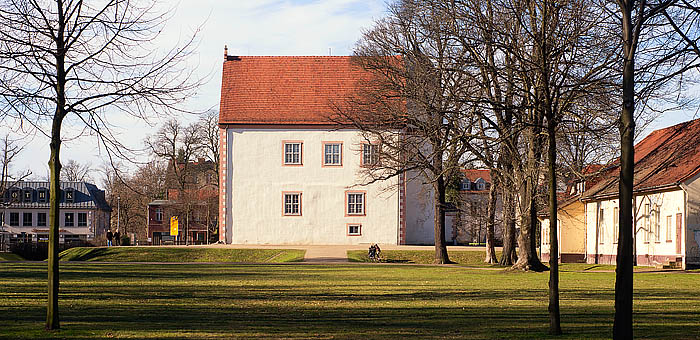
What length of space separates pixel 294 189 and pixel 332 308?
142 feet

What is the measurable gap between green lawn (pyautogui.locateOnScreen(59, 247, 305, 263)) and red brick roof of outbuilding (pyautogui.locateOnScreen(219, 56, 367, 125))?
1256 cm

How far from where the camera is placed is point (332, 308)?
17.2 m

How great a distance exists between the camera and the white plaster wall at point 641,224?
36.2 m

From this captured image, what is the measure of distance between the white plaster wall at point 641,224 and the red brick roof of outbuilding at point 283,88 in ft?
65.7

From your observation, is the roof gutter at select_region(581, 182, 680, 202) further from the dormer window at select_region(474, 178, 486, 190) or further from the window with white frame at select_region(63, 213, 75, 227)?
the window with white frame at select_region(63, 213, 75, 227)

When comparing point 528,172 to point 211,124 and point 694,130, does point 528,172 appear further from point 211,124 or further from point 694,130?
point 211,124

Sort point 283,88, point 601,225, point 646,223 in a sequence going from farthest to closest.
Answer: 1. point 283,88
2. point 601,225
3. point 646,223

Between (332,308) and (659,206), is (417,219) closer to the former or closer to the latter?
(659,206)

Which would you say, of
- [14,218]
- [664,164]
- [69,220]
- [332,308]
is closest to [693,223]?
[664,164]

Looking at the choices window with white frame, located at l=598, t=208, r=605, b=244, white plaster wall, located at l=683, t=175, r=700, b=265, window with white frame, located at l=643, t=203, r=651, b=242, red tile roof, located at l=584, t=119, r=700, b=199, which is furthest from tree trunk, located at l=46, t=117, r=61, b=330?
window with white frame, located at l=598, t=208, r=605, b=244

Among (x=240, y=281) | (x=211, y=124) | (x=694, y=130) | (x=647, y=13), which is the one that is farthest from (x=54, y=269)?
(x=211, y=124)

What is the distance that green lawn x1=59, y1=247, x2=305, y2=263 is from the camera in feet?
154

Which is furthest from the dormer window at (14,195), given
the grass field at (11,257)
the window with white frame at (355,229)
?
the window with white frame at (355,229)

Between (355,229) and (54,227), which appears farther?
(355,229)
